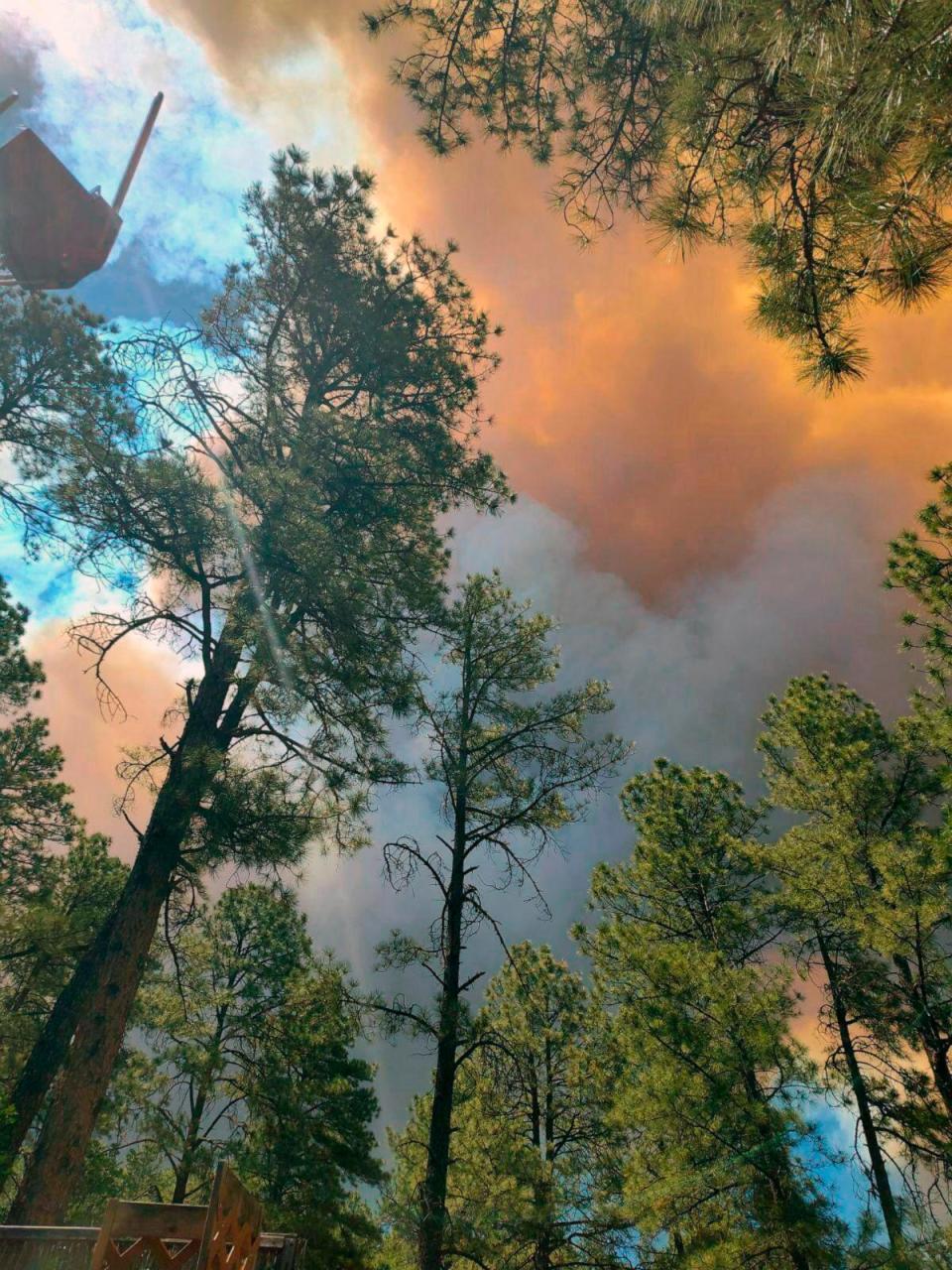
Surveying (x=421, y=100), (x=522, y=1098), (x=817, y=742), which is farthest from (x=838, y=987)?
(x=421, y=100)

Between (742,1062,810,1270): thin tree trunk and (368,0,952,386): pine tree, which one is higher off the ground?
(368,0,952,386): pine tree

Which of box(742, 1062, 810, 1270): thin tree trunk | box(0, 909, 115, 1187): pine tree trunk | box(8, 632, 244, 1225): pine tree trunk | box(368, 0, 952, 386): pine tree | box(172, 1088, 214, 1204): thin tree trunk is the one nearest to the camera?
box(368, 0, 952, 386): pine tree

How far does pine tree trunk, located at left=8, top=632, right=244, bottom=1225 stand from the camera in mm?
4996

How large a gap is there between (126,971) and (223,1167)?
122 inches

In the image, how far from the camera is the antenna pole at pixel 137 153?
26062mm

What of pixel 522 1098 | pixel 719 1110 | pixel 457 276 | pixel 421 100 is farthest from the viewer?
pixel 522 1098

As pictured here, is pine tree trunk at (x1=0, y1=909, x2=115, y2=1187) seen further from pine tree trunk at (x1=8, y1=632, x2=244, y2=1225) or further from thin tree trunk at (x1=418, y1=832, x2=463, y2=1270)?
thin tree trunk at (x1=418, y1=832, x2=463, y2=1270)

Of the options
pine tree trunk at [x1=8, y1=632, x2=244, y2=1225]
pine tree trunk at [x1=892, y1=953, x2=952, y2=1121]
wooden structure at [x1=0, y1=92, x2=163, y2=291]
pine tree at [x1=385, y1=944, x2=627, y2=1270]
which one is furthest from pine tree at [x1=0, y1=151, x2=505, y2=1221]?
wooden structure at [x1=0, y1=92, x2=163, y2=291]

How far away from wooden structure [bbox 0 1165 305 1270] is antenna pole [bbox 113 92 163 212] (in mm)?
33418

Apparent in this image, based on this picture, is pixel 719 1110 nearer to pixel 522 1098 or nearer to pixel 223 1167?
pixel 522 1098

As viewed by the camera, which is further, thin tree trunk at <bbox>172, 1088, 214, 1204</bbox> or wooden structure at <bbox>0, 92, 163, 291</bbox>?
wooden structure at <bbox>0, 92, 163, 291</bbox>

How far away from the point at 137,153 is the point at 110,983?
33.5 m

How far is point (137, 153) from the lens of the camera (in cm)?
2650

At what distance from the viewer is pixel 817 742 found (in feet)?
39.3
